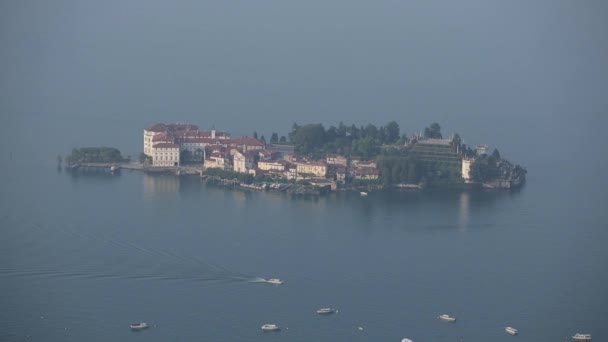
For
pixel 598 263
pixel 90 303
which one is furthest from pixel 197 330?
pixel 598 263

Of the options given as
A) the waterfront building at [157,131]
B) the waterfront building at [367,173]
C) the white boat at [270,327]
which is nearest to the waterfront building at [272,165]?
the waterfront building at [367,173]

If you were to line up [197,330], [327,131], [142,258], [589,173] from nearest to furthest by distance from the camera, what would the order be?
[197,330], [142,258], [589,173], [327,131]

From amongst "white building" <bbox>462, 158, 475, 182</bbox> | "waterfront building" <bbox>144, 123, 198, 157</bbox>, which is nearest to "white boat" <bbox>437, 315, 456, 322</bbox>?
"white building" <bbox>462, 158, 475, 182</bbox>

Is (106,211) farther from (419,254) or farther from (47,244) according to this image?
(419,254)

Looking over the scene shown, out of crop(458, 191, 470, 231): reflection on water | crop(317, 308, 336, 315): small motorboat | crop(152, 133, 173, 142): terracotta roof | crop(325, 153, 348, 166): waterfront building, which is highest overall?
crop(152, 133, 173, 142): terracotta roof

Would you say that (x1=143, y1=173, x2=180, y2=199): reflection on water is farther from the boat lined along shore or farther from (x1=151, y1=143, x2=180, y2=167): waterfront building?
the boat lined along shore

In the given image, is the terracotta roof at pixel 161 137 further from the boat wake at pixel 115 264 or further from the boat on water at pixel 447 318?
the boat on water at pixel 447 318

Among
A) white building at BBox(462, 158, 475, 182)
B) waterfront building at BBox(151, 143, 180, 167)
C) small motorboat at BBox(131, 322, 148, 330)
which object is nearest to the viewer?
small motorboat at BBox(131, 322, 148, 330)

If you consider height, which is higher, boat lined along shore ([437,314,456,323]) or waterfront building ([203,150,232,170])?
waterfront building ([203,150,232,170])
